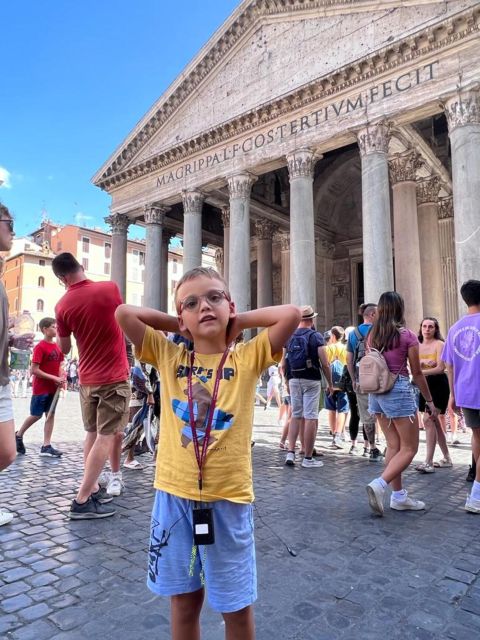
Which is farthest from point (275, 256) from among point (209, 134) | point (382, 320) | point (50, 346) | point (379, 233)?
point (382, 320)

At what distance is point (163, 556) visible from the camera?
1566 millimetres

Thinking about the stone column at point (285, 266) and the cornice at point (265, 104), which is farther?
the stone column at point (285, 266)

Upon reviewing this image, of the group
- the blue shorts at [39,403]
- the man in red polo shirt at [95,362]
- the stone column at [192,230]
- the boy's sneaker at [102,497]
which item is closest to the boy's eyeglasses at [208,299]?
the man in red polo shirt at [95,362]

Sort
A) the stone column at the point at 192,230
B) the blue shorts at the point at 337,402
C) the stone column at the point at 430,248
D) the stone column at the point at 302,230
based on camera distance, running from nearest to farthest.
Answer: the blue shorts at the point at 337,402
the stone column at the point at 302,230
the stone column at the point at 430,248
the stone column at the point at 192,230

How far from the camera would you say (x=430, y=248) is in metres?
17.0

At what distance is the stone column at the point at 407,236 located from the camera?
584 inches

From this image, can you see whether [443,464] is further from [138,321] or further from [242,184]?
[242,184]

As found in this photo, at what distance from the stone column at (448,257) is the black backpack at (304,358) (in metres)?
13.1

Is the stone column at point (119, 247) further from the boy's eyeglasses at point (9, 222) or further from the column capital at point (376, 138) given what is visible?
the boy's eyeglasses at point (9, 222)

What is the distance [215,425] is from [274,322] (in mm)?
435

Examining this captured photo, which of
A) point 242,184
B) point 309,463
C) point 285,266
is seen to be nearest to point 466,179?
A: point 242,184

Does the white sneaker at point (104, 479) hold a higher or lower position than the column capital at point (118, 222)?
lower

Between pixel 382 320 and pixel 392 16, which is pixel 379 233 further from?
pixel 382 320

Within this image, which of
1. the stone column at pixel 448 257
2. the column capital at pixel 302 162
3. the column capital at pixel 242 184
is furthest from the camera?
the stone column at pixel 448 257
